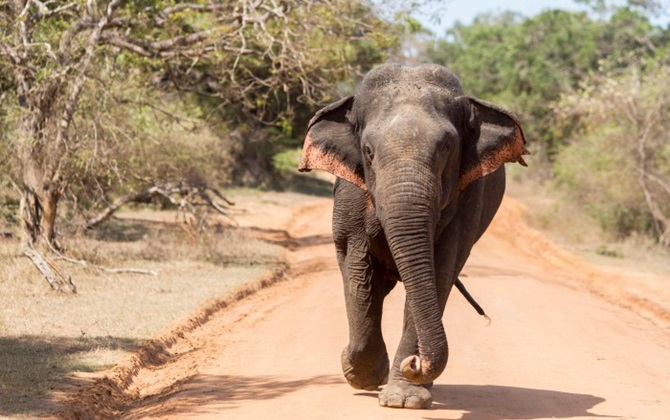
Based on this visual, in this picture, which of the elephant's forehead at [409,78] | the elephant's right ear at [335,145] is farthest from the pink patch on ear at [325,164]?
the elephant's forehead at [409,78]

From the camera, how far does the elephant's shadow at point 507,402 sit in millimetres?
8289

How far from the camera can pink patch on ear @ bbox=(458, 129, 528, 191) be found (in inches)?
322

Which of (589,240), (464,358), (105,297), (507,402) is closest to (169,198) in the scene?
(105,297)

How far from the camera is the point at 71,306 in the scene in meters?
13.3

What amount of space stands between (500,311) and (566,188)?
20.8 m

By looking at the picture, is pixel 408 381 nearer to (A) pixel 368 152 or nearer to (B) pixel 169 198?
(A) pixel 368 152

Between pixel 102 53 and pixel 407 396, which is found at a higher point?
pixel 102 53

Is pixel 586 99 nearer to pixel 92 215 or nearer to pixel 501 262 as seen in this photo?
pixel 501 262

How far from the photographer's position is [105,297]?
1431 cm

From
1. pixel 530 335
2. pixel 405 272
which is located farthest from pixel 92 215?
pixel 405 272

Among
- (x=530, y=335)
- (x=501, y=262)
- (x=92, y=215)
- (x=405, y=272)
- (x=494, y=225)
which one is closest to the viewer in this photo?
(x=405, y=272)

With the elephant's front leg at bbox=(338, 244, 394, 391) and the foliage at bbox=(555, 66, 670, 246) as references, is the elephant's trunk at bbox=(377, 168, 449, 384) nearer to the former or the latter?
the elephant's front leg at bbox=(338, 244, 394, 391)

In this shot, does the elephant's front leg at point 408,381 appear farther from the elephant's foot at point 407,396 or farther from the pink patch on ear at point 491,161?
the pink patch on ear at point 491,161

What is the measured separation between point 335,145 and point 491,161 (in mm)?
1089
